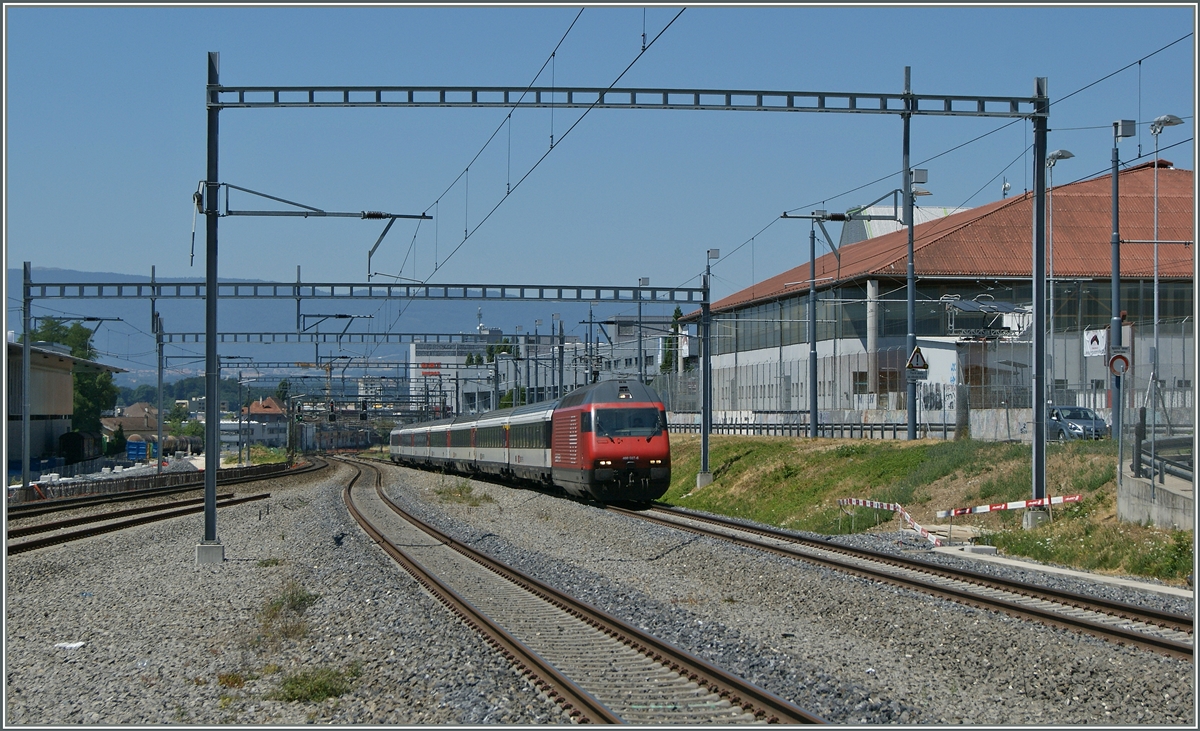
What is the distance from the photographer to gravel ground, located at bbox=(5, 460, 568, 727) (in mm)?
9000

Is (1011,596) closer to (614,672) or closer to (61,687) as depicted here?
(614,672)

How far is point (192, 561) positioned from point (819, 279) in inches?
1892

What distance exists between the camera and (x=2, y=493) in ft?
48.4

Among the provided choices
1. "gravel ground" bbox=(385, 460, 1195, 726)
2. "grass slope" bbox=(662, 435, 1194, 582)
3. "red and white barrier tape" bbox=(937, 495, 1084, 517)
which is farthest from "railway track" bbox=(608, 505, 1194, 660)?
"red and white barrier tape" bbox=(937, 495, 1084, 517)

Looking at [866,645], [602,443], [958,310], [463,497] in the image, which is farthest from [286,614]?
[958,310]

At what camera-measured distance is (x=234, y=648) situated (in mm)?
11562

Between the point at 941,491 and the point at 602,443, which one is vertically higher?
the point at 602,443

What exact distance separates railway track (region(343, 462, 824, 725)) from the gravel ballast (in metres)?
0.30

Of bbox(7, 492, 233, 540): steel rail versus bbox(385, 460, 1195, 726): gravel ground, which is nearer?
bbox(385, 460, 1195, 726): gravel ground

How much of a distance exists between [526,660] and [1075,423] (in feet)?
105

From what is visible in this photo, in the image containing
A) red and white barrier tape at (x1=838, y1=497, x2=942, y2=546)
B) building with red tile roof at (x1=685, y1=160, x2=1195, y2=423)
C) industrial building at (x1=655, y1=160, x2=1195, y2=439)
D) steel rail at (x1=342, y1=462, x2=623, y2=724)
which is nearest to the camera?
steel rail at (x1=342, y1=462, x2=623, y2=724)

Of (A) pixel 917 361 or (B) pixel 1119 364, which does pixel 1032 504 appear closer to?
(B) pixel 1119 364

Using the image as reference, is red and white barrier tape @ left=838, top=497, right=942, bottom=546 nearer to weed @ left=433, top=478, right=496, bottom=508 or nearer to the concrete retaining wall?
the concrete retaining wall

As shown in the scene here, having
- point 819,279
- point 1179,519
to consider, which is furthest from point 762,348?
point 1179,519
